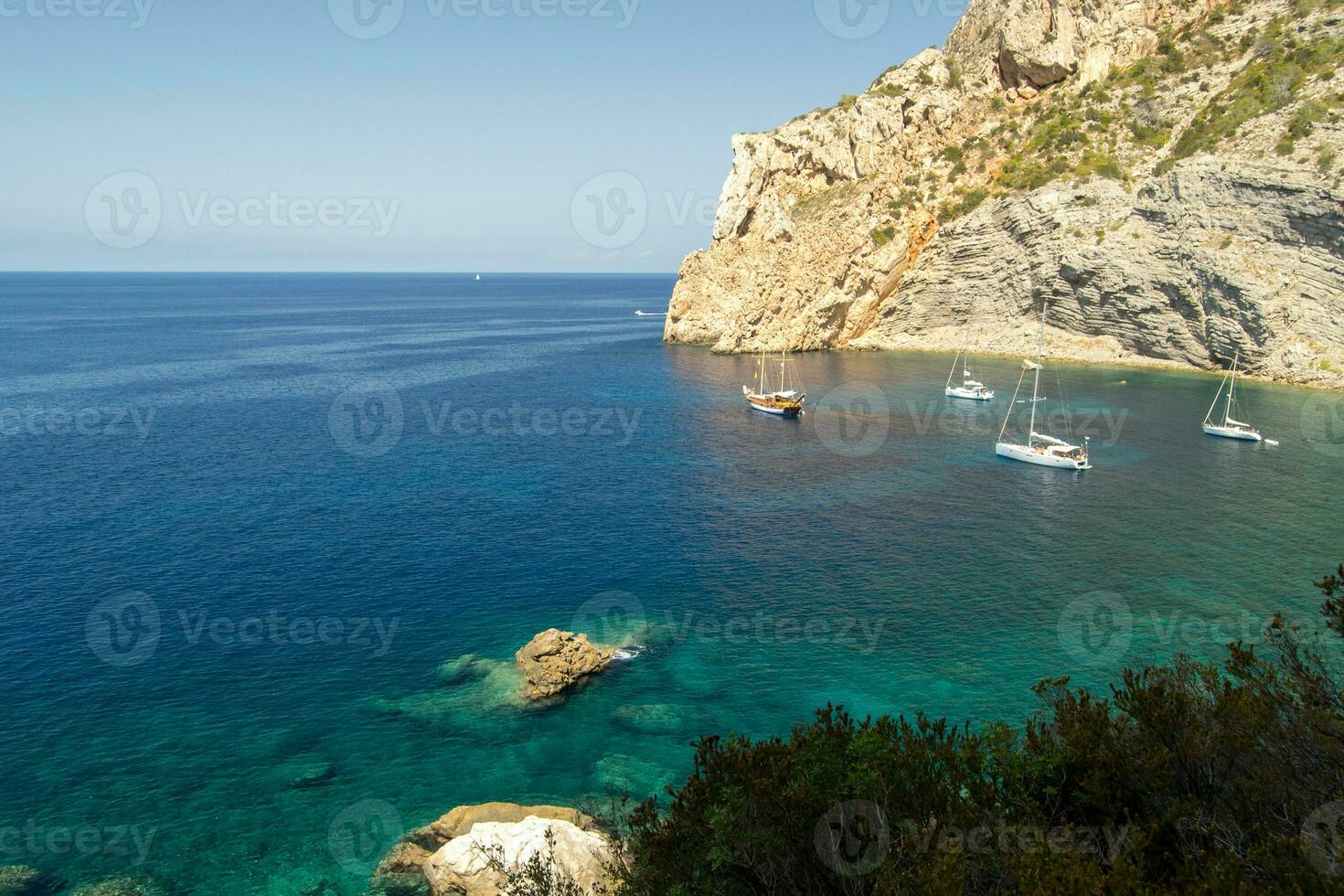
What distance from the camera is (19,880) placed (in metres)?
23.9

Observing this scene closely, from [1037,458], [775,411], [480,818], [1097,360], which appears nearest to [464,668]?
[480,818]

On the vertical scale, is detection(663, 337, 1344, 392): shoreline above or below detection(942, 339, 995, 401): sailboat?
above

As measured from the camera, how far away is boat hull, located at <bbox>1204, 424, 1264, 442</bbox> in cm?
7175

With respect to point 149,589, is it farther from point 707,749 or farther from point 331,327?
point 331,327

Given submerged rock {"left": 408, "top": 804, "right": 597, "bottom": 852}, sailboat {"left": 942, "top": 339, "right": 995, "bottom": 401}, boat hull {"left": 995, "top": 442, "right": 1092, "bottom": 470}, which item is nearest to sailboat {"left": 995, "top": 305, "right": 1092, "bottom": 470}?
boat hull {"left": 995, "top": 442, "right": 1092, "bottom": 470}

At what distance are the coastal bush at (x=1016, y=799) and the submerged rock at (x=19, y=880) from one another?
18.2 metres

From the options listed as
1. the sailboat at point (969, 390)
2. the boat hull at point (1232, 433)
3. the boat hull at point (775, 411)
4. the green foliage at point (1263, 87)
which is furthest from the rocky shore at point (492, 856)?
the green foliage at point (1263, 87)

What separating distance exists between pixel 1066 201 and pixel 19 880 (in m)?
122

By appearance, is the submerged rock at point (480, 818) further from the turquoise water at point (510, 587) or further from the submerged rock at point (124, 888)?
the submerged rock at point (124, 888)

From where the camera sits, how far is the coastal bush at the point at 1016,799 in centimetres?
1541

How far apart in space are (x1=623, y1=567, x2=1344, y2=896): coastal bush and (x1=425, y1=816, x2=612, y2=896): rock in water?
11.8 ft

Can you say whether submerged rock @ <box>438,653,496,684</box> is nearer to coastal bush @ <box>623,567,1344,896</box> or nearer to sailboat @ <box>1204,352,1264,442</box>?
coastal bush @ <box>623,567,1344,896</box>

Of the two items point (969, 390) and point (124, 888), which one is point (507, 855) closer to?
point (124, 888)

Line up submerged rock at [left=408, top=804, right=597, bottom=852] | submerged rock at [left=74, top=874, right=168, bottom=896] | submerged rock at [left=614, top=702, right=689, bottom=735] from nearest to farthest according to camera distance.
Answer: submerged rock at [left=74, top=874, right=168, bottom=896], submerged rock at [left=408, top=804, right=597, bottom=852], submerged rock at [left=614, top=702, right=689, bottom=735]
